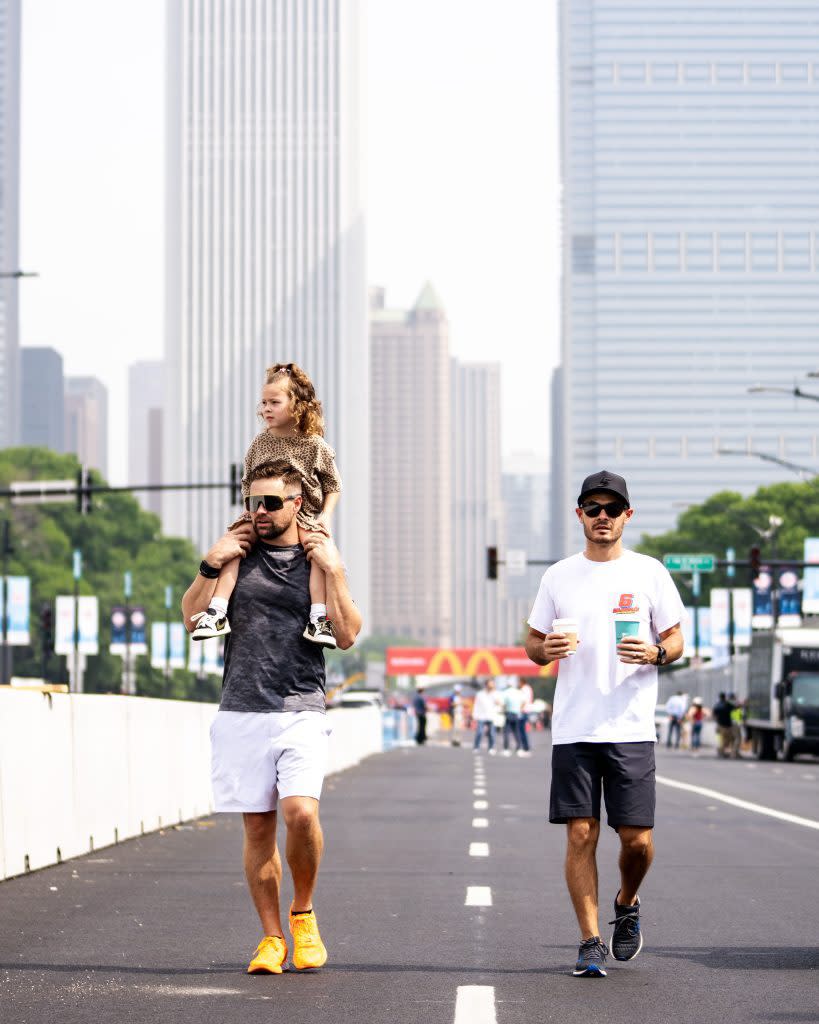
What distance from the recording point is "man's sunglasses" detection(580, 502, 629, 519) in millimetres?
8102

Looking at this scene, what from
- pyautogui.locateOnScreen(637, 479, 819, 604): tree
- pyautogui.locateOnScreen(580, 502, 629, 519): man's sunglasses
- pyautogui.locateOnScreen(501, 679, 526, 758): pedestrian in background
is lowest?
pyautogui.locateOnScreen(501, 679, 526, 758): pedestrian in background

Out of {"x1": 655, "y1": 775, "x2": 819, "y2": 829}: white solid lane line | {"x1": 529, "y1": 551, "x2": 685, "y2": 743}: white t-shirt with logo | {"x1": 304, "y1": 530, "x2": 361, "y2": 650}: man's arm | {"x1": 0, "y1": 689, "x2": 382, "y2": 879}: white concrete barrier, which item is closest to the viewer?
{"x1": 304, "y1": 530, "x2": 361, "y2": 650}: man's arm

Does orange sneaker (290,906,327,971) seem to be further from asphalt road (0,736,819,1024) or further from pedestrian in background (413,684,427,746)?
pedestrian in background (413,684,427,746)

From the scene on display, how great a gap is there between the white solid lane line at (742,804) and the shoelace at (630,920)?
35.1 feet

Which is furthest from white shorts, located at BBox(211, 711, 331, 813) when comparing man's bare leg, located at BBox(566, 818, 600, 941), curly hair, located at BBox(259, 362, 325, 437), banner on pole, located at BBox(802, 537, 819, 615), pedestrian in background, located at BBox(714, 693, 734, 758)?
banner on pole, located at BBox(802, 537, 819, 615)

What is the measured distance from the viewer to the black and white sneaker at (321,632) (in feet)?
25.4

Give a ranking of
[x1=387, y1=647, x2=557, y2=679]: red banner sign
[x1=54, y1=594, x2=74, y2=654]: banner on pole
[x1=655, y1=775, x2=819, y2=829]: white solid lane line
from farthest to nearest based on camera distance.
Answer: [x1=387, y1=647, x2=557, y2=679]: red banner sign, [x1=54, y1=594, x2=74, y2=654]: banner on pole, [x1=655, y1=775, x2=819, y2=829]: white solid lane line

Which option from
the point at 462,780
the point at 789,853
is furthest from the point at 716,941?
the point at 462,780

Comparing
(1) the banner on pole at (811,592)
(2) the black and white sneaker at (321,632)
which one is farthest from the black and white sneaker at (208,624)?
(1) the banner on pole at (811,592)

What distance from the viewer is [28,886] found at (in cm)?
1169

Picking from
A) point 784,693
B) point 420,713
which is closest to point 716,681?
point 420,713

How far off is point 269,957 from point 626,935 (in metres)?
1.39

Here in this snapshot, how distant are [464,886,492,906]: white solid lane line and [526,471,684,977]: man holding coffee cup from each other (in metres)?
2.76

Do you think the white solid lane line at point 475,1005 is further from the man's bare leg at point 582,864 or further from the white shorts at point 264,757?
the white shorts at point 264,757
